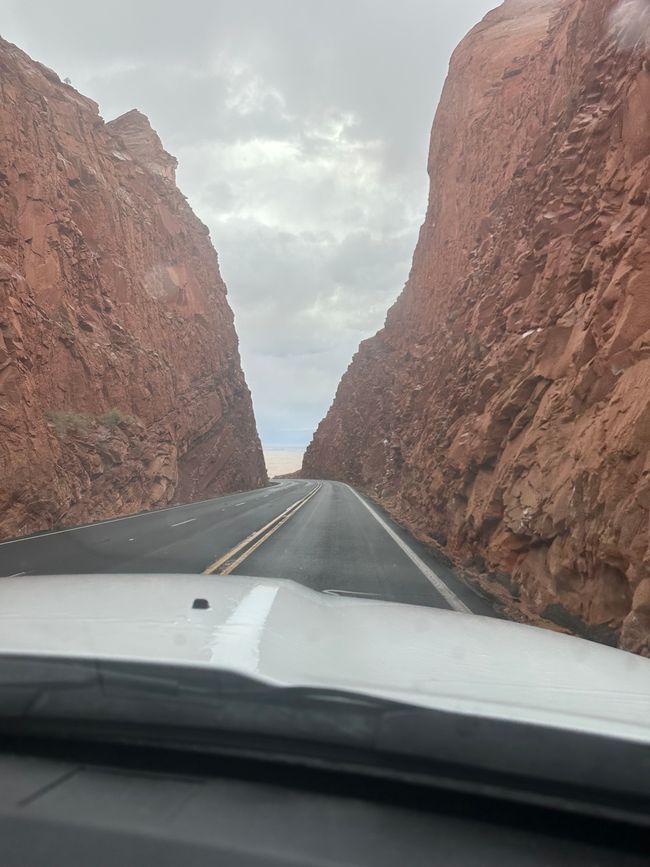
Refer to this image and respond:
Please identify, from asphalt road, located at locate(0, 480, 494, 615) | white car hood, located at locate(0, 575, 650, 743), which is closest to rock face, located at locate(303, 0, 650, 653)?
asphalt road, located at locate(0, 480, 494, 615)

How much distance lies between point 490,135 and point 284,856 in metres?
33.5

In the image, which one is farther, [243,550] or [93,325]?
[93,325]

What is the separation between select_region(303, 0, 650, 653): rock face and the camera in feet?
23.1

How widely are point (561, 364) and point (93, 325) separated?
24.1 meters

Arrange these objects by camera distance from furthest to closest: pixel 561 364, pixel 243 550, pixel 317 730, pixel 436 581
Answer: pixel 243 550 < pixel 561 364 < pixel 436 581 < pixel 317 730

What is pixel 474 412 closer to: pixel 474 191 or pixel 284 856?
pixel 284 856

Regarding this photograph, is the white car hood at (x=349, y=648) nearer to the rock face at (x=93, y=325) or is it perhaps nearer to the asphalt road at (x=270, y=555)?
the asphalt road at (x=270, y=555)

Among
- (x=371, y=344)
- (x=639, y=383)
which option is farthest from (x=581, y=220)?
(x=371, y=344)

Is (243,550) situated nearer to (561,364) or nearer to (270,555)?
(270,555)

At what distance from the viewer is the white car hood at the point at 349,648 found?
2111 millimetres

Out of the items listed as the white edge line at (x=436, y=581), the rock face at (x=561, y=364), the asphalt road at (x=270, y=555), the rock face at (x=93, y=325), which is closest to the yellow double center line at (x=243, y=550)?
the asphalt road at (x=270, y=555)

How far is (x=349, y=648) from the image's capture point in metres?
2.85

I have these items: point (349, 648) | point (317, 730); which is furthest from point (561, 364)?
point (317, 730)

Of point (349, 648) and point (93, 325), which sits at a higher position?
point (93, 325)
